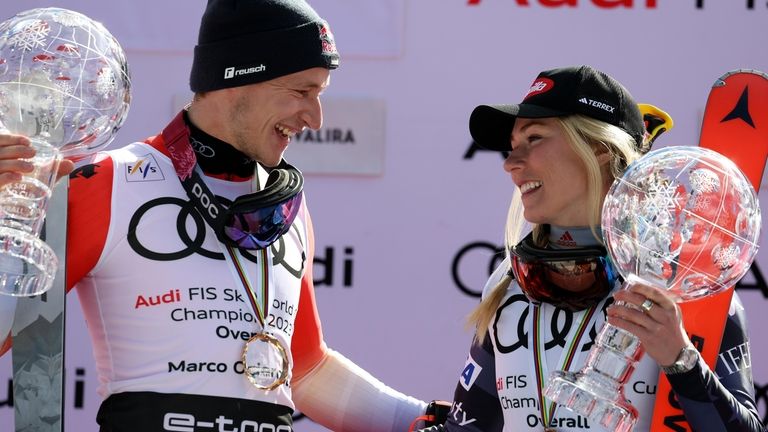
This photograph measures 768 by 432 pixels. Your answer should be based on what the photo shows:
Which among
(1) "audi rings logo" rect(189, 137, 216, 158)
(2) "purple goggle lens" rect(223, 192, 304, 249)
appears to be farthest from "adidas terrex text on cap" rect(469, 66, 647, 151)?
(1) "audi rings logo" rect(189, 137, 216, 158)

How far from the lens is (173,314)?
8.23 feet

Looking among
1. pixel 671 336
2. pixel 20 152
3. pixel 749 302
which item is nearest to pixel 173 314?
pixel 20 152

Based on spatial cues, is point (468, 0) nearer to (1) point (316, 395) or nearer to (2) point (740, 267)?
(1) point (316, 395)

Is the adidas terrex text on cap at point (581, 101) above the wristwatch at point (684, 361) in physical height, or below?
above

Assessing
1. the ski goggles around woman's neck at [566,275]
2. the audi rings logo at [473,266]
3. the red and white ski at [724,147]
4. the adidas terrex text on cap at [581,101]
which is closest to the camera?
the red and white ski at [724,147]

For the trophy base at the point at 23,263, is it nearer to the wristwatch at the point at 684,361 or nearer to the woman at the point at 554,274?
the woman at the point at 554,274

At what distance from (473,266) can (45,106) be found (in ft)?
6.55

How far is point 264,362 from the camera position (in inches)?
100

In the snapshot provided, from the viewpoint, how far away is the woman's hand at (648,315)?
2066 mm

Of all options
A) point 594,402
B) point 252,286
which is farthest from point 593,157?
point 252,286

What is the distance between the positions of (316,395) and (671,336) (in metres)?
1.11

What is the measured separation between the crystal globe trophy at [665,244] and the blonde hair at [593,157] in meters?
0.41

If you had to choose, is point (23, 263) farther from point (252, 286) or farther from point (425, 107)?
point (425, 107)

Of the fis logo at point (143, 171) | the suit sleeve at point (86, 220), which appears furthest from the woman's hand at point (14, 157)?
the fis logo at point (143, 171)
